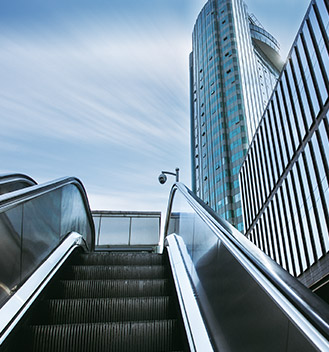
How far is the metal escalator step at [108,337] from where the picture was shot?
2.33 m

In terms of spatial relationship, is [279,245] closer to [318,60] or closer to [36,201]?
[318,60]

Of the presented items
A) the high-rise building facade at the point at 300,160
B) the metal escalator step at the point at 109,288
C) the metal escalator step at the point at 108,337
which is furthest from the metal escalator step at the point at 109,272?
the high-rise building facade at the point at 300,160

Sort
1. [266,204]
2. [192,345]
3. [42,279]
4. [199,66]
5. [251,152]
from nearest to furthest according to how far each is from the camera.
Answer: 1. [192,345]
2. [42,279]
3. [266,204]
4. [251,152]
5. [199,66]

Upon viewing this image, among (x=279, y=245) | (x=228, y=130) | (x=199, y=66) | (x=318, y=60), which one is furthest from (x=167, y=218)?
(x=199, y=66)

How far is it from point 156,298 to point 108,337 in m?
0.69

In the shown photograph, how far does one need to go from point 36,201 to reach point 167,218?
3695 millimetres

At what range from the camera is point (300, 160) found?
23.4 metres

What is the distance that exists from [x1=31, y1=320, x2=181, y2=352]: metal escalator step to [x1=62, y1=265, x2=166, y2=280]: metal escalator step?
1.26 m

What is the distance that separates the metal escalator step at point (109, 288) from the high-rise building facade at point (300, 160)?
51.5ft

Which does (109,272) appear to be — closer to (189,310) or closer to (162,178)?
(189,310)

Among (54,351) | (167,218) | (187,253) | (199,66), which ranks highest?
(199,66)

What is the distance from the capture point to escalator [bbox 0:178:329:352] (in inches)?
52.3

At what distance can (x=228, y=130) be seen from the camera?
52500mm

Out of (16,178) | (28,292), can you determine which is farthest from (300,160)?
(28,292)
